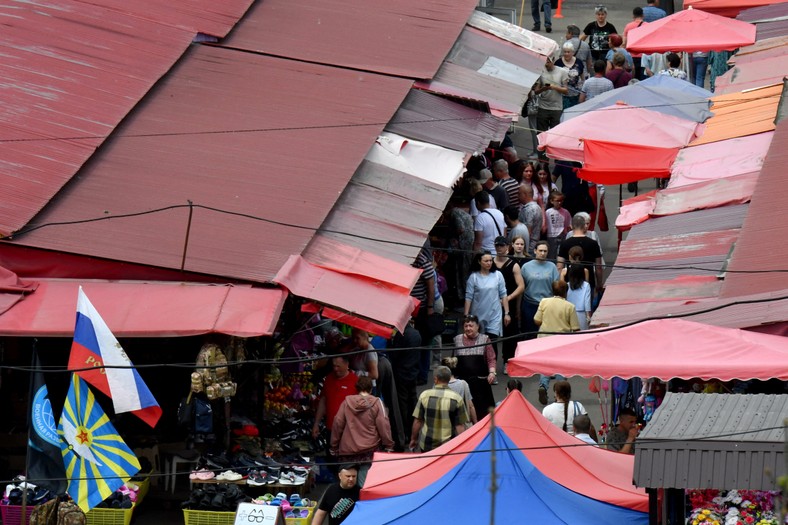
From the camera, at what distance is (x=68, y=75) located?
17438 mm

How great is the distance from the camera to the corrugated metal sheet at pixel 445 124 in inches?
744

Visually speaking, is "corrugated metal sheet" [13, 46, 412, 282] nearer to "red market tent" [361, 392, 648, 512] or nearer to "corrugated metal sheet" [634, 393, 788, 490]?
"red market tent" [361, 392, 648, 512]

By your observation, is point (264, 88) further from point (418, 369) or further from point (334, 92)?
point (418, 369)

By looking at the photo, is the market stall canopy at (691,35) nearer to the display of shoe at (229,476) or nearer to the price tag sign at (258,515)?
the display of shoe at (229,476)

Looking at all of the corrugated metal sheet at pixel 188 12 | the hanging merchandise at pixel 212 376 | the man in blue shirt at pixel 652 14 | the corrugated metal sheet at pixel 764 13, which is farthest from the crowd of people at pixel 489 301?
the corrugated metal sheet at pixel 188 12

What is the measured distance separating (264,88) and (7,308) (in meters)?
5.86

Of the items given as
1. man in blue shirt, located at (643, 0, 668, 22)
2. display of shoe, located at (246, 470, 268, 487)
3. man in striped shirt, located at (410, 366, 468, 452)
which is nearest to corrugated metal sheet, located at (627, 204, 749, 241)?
man in striped shirt, located at (410, 366, 468, 452)

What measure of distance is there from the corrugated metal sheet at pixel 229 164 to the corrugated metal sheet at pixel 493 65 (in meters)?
1.53

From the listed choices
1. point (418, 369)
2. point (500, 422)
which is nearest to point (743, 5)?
point (418, 369)

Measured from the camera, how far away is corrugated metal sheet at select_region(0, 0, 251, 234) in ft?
51.0

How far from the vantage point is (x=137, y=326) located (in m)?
13.7

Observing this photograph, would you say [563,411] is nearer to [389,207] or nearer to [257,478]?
[257,478]

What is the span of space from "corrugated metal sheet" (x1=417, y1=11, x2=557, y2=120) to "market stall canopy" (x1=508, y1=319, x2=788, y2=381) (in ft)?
26.6

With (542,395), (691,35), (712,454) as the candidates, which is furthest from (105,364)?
(691,35)
